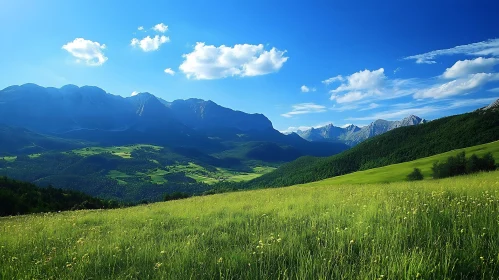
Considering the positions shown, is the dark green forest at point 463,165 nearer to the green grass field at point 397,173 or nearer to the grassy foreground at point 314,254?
the green grass field at point 397,173

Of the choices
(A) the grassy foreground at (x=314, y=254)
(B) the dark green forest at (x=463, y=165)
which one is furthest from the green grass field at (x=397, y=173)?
(A) the grassy foreground at (x=314, y=254)

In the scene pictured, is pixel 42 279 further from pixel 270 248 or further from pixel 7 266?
pixel 270 248

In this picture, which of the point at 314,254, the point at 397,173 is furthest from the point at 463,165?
the point at 314,254

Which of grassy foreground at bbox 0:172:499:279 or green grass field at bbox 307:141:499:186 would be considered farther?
green grass field at bbox 307:141:499:186

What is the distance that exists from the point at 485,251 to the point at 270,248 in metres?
3.65

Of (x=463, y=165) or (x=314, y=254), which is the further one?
(x=463, y=165)

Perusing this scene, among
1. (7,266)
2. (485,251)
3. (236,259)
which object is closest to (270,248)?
(236,259)

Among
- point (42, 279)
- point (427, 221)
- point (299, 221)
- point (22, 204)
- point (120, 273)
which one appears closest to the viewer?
point (42, 279)

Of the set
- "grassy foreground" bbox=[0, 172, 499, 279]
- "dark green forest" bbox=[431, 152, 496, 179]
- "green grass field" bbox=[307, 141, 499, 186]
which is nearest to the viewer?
"grassy foreground" bbox=[0, 172, 499, 279]

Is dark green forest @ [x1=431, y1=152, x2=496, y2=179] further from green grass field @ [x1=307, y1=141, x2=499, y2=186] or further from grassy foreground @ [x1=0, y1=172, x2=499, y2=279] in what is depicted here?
grassy foreground @ [x1=0, y1=172, x2=499, y2=279]

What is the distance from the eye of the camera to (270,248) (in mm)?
5652

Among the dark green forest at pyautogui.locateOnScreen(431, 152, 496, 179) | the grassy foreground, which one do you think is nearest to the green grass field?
the dark green forest at pyautogui.locateOnScreen(431, 152, 496, 179)

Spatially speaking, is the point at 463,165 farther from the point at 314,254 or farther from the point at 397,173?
the point at 314,254

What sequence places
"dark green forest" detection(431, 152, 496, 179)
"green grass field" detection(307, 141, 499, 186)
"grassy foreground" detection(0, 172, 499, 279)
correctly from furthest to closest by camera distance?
"green grass field" detection(307, 141, 499, 186), "dark green forest" detection(431, 152, 496, 179), "grassy foreground" detection(0, 172, 499, 279)
